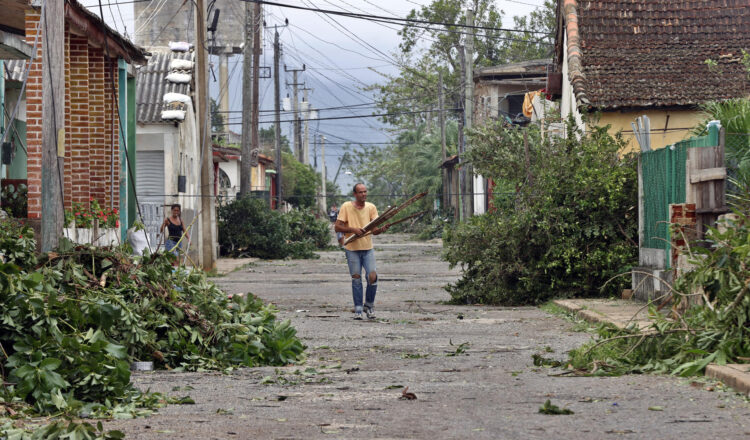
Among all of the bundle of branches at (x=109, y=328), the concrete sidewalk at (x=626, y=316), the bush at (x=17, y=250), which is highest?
the bush at (x=17, y=250)

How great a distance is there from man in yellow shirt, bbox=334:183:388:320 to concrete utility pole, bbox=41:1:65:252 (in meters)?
4.50

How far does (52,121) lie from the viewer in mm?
11312

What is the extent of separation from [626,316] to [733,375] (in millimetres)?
5645

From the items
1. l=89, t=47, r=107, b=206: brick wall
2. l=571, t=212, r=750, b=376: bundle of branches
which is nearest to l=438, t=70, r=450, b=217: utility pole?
l=89, t=47, r=107, b=206: brick wall

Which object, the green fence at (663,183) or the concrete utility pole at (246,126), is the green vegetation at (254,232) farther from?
the green fence at (663,183)

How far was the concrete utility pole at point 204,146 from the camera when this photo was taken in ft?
82.3

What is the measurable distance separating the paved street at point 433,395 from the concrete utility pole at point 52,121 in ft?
9.70

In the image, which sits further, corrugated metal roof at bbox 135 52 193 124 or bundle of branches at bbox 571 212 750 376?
corrugated metal roof at bbox 135 52 193 124

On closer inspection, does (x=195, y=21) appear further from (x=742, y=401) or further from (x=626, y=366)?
(x=742, y=401)

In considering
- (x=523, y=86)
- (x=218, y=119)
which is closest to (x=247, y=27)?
(x=523, y=86)

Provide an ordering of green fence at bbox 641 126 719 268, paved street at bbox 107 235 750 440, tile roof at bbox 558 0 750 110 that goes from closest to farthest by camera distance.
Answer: paved street at bbox 107 235 750 440, green fence at bbox 641 126 719 268, tile roof at bbox 558 0 750 110

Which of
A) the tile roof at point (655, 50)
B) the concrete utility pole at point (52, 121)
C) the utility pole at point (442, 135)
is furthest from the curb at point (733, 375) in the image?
the utility pole at point (442, 135)

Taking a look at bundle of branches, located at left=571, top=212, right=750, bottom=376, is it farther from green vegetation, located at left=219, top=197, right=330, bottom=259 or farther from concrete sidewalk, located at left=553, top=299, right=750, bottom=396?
green vegetation, located at left=219, top=197, right=330, bottom=259

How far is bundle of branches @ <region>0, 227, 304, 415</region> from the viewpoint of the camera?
735 cm
